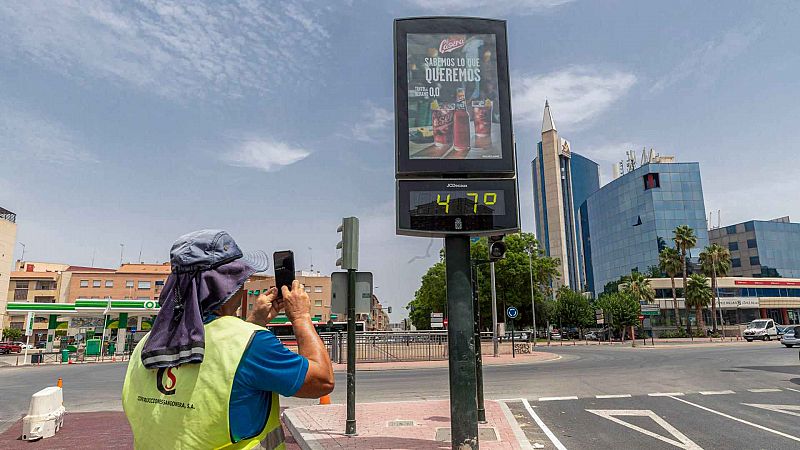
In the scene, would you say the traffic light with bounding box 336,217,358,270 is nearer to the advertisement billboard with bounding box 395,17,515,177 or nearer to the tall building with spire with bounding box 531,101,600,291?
the advertisement billboard with bounding box 395,17,515,177

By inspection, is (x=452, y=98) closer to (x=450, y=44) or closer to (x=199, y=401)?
(x=450, y=44)

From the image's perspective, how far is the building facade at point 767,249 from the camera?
88.1 m

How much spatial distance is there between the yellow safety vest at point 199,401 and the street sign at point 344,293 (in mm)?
6187

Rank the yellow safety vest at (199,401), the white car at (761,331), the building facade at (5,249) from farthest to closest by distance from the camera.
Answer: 1. the building facade at (5,249)
2. the white car at (761,331)
3. the yellow safety vest at (199,401)

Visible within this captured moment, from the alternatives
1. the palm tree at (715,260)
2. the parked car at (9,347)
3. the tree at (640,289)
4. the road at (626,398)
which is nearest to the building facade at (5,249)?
the parked car at (9,347)

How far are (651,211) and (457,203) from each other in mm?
90791

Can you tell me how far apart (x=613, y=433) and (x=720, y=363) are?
15495mm

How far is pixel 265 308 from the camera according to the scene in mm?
2531

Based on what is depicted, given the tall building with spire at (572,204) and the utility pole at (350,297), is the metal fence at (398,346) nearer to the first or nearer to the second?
the utility pole at (350,297)

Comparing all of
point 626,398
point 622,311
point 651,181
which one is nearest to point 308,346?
point 626,398

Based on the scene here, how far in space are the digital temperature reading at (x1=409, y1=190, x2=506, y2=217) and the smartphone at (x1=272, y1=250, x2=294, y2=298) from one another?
4315mm

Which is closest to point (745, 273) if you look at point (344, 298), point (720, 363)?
point (720, 363)

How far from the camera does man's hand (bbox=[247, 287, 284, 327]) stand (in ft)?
8.22

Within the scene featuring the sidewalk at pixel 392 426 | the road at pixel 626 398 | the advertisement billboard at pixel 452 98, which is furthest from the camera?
the road at pixel 626 398
